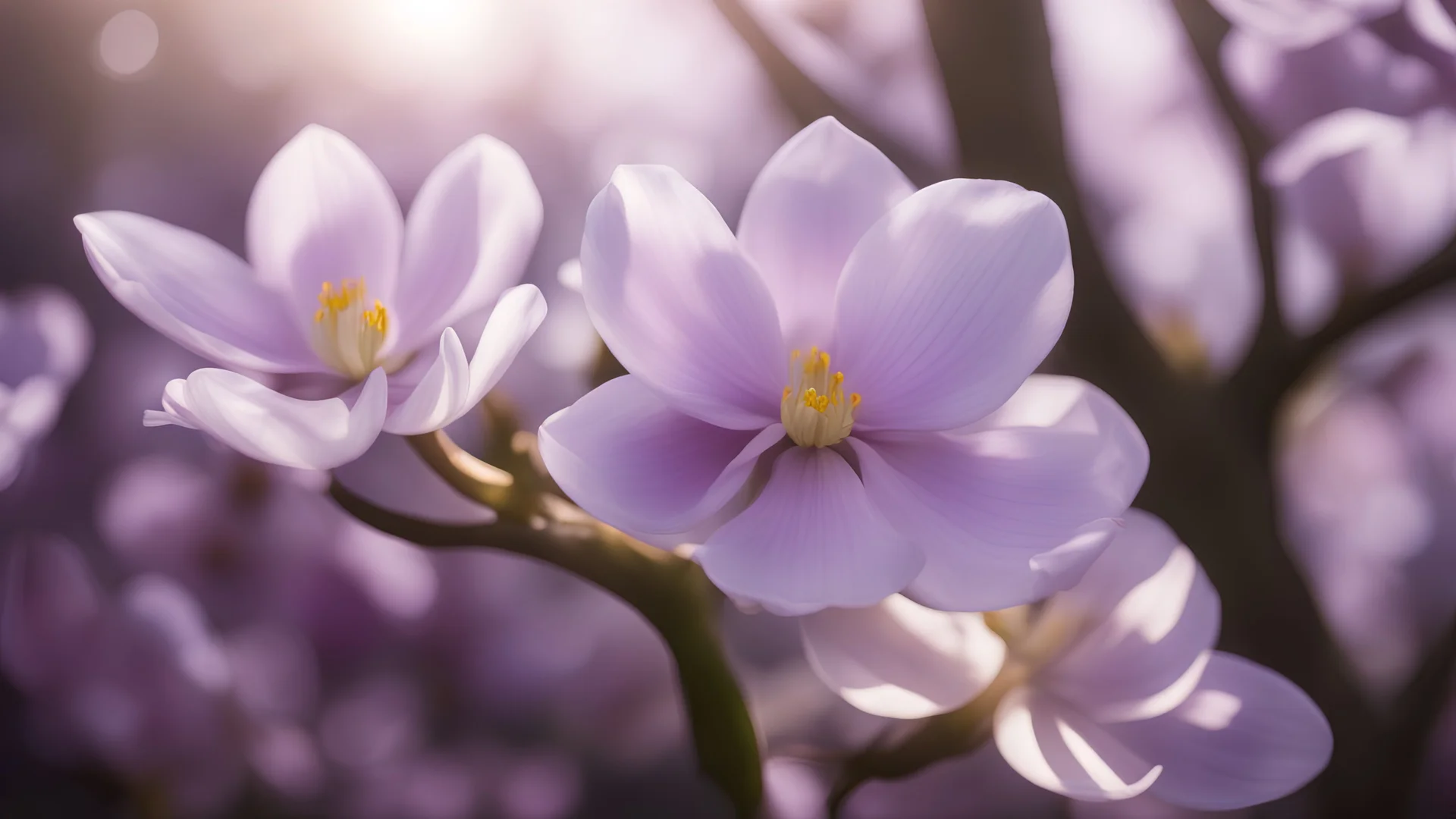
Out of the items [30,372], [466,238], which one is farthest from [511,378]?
[466,238]

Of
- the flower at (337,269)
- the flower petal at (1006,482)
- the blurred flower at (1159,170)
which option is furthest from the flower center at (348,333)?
the blurred flower at (1159,170)

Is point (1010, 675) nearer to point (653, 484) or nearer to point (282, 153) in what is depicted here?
point (653, 484)

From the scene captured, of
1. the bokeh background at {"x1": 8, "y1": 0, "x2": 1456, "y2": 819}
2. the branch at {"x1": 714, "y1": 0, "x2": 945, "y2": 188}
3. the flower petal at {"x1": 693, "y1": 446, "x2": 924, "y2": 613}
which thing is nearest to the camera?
the flower petal at {"x1": 693, "y1": 446, "x2": 924, "y2": 613}

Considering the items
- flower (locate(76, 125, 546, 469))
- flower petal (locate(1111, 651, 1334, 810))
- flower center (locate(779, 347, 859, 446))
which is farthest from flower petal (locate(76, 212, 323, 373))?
flower petal (locate(1111, 651, 1334, 810))

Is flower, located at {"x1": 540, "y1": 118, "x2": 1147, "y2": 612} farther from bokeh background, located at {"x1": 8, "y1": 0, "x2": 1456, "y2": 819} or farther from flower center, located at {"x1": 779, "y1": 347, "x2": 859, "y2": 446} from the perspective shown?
bokeh background, located at {"x1": 8, "y1": 0, "x2": 1456, "y2": 819}

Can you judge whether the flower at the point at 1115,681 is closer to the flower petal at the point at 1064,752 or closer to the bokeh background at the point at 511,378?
the flower petal at the point at 1064,752

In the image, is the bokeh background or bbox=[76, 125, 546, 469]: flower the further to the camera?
the bokeh background

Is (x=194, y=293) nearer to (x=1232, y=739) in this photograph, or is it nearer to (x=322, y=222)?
(x=322, y=222)

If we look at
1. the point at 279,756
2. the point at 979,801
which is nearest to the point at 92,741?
the point at 279,756
